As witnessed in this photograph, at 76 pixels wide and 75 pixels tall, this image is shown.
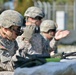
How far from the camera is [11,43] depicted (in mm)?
7309

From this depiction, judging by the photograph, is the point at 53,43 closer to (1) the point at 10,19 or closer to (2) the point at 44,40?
(2) the point at 44,40

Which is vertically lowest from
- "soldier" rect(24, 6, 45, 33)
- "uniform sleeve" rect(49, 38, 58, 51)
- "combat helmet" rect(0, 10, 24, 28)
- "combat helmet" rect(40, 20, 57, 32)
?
"uniform sleeve" rect(49, 38, 58, 51)

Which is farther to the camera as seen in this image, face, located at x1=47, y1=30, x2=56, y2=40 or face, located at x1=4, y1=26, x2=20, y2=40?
face, located at x1=47, y1=30, x2=56, y2=40

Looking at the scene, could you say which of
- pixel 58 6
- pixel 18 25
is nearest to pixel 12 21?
pixel 18 25

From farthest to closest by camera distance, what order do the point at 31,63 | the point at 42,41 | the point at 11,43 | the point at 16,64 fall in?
the point at 42,41
the point at 11,43
the point at 16,64
the point at 31,63

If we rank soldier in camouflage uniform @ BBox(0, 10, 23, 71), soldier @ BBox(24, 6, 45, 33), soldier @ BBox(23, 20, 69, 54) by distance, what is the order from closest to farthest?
soldier in camouflage uniform @ BBox(0, 10, 23, 71), soldier @ BBox(23, 20, 69, 54), soldier @ BBox(24, 6, 45, 33)

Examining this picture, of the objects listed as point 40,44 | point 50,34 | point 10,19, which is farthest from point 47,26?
point 10,19

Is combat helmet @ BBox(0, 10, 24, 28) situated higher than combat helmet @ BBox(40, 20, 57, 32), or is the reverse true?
combat helmet @ BBox(0, 10, 24, 28)

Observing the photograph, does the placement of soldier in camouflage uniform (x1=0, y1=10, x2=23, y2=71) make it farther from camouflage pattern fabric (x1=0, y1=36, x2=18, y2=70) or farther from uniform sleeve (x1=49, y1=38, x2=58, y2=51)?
uniform sleeve (x1=49, y1=38, x2=58, y2=51)

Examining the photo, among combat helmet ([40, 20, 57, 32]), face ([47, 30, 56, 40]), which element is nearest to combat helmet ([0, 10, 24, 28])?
face ([47, 30, 56, 40])

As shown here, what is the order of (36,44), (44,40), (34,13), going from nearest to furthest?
(36,44)
(44,40)
(34,13)

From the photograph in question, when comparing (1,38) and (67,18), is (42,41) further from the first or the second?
(67,18)

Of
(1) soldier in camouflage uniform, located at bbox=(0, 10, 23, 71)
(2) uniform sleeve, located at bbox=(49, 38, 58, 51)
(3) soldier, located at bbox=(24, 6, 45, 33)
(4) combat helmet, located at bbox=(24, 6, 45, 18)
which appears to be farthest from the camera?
(4) combat helmet, located at bbox=(24, 6, 45, 18)

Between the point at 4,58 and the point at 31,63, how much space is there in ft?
2.52
